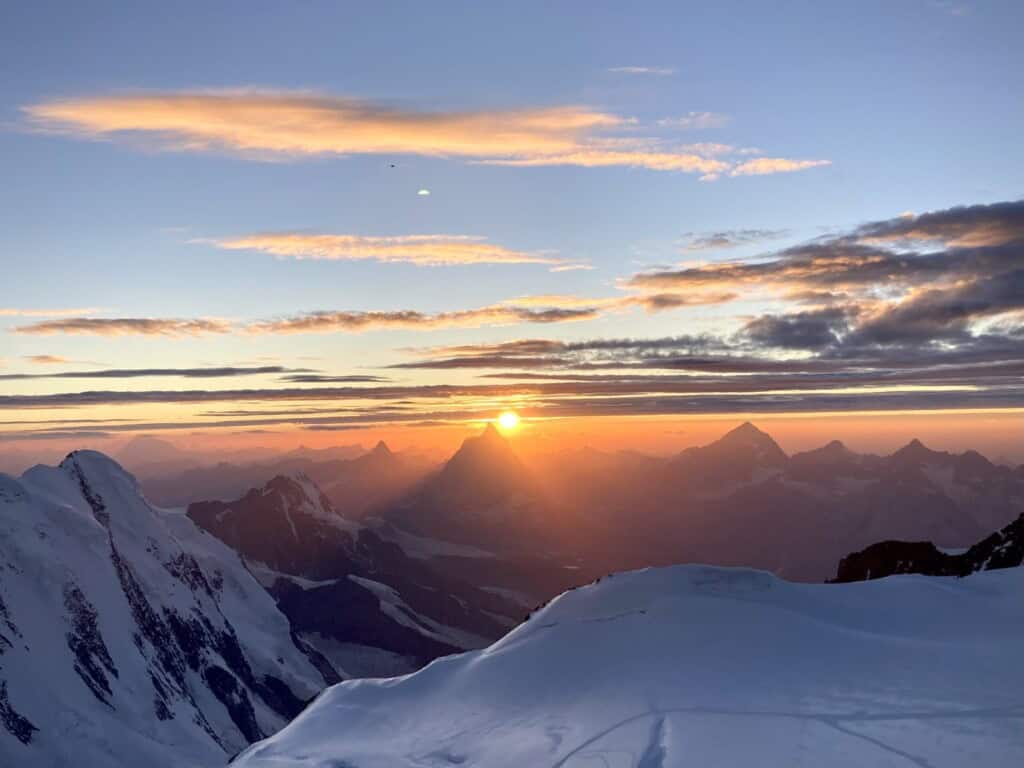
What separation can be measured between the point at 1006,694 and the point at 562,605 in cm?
3734

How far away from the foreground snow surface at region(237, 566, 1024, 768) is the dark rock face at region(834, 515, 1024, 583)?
7181cm

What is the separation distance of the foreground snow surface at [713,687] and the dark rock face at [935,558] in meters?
71.8

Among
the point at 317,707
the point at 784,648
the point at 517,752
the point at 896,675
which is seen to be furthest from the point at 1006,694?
the point at 317,707

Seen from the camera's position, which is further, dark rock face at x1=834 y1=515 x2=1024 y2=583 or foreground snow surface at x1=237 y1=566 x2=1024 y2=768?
dark rock face at x1=834 y1=515 x2=1024 y2=583

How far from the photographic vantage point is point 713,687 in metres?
56.7

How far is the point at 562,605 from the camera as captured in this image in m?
81.1

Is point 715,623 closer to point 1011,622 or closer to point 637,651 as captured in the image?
point 637,651

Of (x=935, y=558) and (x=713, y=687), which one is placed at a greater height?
(x=713, y=687)

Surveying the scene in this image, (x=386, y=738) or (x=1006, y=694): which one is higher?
(x=1006, y=694)

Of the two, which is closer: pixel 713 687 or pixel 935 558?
pixel 713 687

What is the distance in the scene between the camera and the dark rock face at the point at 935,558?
148m

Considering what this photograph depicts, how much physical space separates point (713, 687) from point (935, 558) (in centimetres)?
13582

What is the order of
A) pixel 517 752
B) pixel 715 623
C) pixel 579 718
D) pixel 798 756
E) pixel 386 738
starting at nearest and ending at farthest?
1. pixel 798 756
2. pixel 517 752
3. pixel 579 718
4. pixel 386 738
5. pixel 715 623

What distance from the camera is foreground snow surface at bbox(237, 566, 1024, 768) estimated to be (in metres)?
47.2
